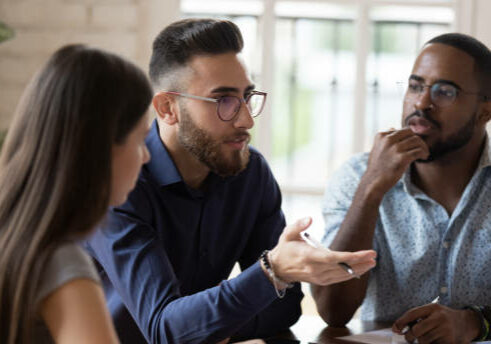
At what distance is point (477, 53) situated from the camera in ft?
6.25

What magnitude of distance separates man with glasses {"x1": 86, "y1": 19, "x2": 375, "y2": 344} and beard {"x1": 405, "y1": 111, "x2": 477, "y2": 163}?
1.36ft

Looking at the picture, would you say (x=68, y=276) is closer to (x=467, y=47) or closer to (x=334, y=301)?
(x=334, y=301)

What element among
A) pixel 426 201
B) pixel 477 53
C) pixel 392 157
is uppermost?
pixel 477 53

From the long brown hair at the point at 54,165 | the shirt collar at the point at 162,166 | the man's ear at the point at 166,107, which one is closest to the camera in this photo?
the long brown hair at the point at 54,165

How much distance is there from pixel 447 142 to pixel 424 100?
0.13 metres

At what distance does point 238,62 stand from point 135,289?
1.90 feet

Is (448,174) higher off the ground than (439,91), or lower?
→ lower

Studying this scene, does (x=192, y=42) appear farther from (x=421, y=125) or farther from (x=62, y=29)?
(x=62, y=29)

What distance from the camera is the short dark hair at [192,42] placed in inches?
65.7

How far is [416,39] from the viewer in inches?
141

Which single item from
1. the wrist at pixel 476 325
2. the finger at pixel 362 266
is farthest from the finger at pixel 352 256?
the wrist at pixel 476 325

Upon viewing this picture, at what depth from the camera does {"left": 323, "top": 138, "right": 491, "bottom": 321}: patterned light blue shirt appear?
1.79 meters

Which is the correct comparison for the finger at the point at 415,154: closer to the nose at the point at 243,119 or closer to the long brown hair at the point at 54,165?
the nose at the point at 243,119

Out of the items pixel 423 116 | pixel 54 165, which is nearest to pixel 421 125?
pixel 423 116
